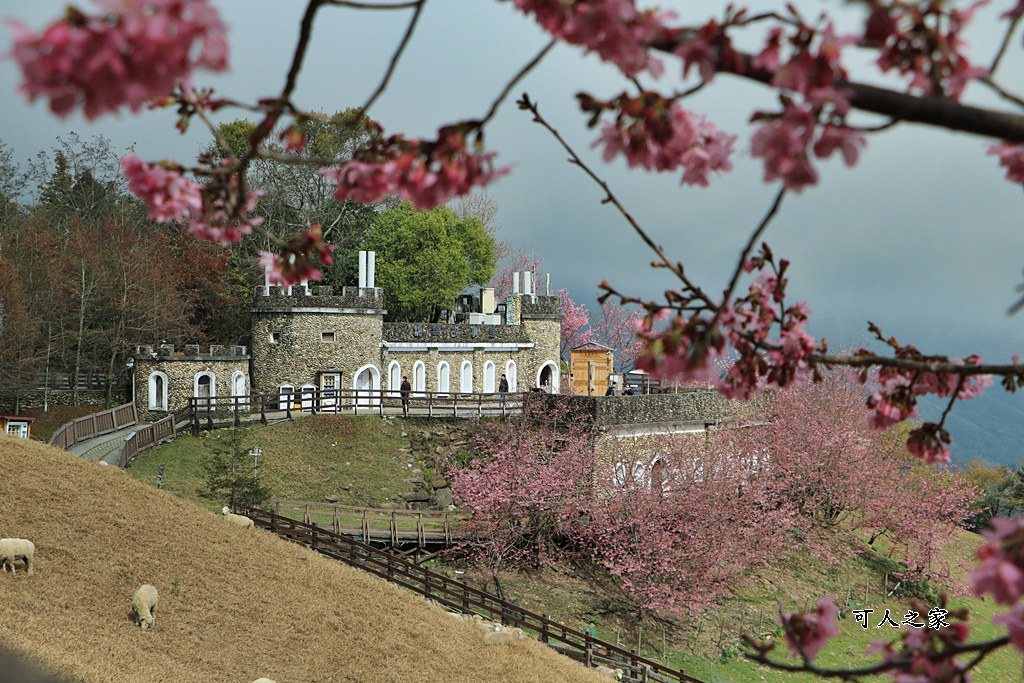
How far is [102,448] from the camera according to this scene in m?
25.5

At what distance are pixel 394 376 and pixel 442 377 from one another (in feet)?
6.85

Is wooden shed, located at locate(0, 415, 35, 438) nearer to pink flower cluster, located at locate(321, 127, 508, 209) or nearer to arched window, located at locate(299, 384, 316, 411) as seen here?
arched window, located at locate(299, 384, 316, 411)

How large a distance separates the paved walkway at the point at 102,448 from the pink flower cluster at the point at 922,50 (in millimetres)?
23769

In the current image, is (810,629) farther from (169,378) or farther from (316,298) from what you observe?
(169,378)

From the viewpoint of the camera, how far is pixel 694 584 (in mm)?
23578

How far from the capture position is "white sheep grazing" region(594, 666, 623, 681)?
16.0 meters

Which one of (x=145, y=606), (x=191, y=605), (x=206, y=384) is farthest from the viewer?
(x=206, y=384)

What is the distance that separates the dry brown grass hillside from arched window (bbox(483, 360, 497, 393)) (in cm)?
2034

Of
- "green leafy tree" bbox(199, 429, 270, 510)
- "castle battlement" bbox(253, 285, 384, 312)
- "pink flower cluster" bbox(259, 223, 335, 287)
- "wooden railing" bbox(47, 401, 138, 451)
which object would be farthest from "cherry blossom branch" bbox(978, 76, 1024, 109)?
"castle battlement" bbox(253, 285, 384, 312)

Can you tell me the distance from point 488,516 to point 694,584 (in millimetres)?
5735

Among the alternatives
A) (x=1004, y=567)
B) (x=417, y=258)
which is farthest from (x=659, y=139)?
(x=417, y=258)

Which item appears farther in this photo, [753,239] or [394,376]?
[394,376]

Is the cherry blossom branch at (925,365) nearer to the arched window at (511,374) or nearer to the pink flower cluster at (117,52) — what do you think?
the pink flower cluster at (117,52)

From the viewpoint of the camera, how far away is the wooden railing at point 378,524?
22.8 m
